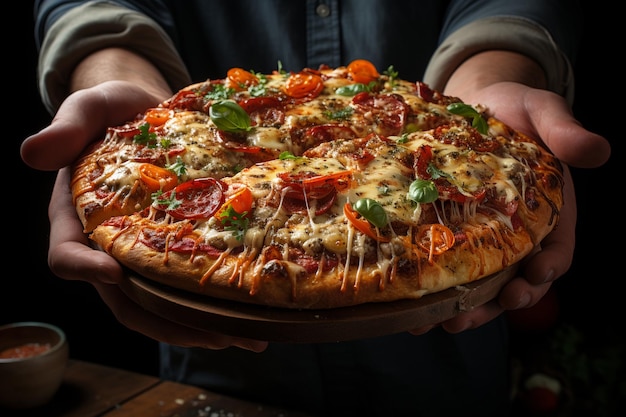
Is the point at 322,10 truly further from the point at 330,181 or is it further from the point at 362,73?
the point at 330,181

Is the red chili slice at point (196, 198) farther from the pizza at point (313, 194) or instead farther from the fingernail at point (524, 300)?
the fingernail at point (524, 300)

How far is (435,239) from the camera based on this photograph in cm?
179

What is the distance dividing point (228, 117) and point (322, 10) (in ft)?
3.77

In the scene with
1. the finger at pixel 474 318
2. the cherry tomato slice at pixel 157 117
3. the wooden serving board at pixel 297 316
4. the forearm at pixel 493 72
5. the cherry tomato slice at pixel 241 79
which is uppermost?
the cherry tomato slice at pixel 157 117

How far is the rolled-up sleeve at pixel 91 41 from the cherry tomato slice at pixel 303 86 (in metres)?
0.78

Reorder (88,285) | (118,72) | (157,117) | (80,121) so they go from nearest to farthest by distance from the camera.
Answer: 1. (80,121)
2. (157,117)
3. (118,72)
4. (88,285)

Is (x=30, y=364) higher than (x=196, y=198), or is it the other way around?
(x=196, y=198)

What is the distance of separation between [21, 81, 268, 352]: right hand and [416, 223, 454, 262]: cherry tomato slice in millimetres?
487

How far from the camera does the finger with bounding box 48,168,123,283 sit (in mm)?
1751

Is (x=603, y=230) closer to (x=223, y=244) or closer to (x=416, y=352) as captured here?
(x=416, y=352)

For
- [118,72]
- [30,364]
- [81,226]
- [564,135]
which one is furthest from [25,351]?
[564,135]

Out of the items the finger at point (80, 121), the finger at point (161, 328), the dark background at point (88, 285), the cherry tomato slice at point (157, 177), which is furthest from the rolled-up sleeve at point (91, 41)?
the finger at point (161, 328)

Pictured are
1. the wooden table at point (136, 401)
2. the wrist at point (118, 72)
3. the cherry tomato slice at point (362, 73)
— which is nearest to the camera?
the cherry tomato slice at point (362, 73)

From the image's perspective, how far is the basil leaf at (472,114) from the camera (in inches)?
89.7
